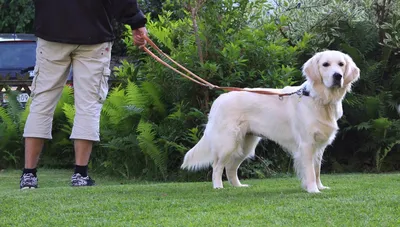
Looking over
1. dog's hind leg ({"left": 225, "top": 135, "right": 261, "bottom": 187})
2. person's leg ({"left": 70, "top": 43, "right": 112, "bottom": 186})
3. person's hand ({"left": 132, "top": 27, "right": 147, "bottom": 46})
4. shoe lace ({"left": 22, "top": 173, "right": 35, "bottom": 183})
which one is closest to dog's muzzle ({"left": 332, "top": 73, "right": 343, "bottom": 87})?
dog's hind leg ({"left": 225, "top": 135, "right": 261, "bottom": 187})

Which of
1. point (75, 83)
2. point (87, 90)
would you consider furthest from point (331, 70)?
point (75, 83)

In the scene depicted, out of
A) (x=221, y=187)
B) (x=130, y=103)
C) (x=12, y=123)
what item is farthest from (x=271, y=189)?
(x=12, y=123)

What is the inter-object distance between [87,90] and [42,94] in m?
0.37

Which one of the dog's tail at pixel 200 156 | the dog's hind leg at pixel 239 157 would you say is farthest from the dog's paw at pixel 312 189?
the dog's tail at pixel 200 156

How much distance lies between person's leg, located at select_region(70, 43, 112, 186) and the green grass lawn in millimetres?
431

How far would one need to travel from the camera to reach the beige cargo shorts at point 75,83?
5.69 m

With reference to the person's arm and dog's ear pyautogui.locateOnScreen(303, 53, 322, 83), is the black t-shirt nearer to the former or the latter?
the person's arm

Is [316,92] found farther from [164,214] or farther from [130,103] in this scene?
[130,103]

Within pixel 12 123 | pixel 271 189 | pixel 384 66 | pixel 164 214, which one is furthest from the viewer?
pixel 12 123

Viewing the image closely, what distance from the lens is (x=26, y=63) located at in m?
12.8

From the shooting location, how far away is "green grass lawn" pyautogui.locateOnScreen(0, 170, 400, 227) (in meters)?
4.05

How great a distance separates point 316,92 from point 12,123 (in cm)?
456

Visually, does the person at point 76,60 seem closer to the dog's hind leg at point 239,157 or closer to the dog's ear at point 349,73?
the dog's hind leg at point 239,157

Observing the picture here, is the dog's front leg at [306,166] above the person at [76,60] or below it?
below
